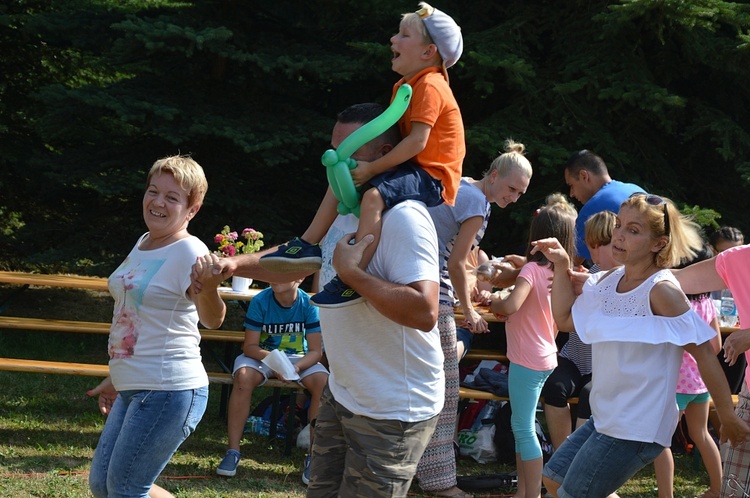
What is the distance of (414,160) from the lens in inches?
121

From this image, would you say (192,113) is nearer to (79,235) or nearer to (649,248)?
(79,235)

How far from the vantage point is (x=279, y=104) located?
9812mm

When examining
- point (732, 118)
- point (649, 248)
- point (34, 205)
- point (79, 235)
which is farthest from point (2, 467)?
point (732, 118)

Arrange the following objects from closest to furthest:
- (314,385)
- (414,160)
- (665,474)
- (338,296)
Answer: (338,296)
(414,160)
(665,474)
(314,385)

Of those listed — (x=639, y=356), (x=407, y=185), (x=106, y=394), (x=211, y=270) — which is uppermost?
(x=407, y=185)

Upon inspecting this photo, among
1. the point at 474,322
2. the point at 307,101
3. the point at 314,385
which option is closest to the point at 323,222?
the point at 474,322

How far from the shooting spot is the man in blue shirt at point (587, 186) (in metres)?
6.21

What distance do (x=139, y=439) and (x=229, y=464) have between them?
2594 mm

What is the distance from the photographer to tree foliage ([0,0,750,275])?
9.09 metres

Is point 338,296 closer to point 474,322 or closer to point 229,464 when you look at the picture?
point 474,322

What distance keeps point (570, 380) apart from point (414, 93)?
3299 millimetres

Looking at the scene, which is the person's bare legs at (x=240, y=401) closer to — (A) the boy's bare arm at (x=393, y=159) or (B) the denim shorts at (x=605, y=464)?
(B) the denim shorts at (x=605, y=464)

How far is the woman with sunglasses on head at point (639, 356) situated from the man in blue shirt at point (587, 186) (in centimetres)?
265

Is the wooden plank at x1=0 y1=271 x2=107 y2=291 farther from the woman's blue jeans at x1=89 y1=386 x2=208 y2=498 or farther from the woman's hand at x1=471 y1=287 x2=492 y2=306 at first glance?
the woman's blue jeans at x1=89 y1=386 x2=208 y2=498
